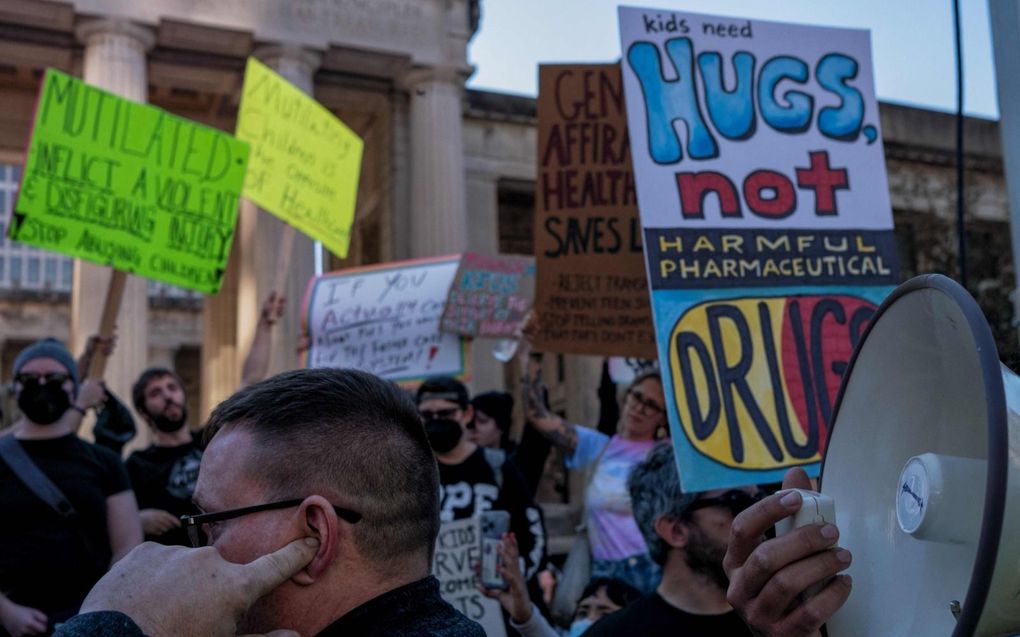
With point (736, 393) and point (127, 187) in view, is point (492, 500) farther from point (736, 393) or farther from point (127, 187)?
point (127, 187)

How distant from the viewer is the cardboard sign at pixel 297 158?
7312mm

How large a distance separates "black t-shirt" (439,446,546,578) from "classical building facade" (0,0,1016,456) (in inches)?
487

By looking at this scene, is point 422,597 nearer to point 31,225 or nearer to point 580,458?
point 580,458

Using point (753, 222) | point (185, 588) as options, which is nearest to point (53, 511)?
point (753, 222)

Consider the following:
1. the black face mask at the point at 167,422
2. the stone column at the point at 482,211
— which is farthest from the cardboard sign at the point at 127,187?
the stone column at the point at 482,211

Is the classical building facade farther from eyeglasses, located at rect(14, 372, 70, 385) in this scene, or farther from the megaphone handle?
the megaphone handle

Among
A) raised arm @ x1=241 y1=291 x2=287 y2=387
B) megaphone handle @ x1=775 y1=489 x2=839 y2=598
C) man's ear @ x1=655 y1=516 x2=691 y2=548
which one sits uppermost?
raised arm @ x1=241 y1=291 x2=287 y2=387

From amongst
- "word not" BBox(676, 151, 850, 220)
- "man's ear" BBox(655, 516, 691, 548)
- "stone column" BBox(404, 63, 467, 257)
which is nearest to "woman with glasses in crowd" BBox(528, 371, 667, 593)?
"word not" BBox(676, 151, 850, 220)

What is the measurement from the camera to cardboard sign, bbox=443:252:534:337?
8984 mm

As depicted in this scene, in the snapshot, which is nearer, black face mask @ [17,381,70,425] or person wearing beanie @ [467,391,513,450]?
black face mask @ [17,381,70,425]

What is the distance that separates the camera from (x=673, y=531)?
3.21 m

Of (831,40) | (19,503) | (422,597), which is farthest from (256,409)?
(831,40)

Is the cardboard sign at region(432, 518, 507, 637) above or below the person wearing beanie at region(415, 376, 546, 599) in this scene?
below

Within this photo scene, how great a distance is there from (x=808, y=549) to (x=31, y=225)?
19.2 ft
